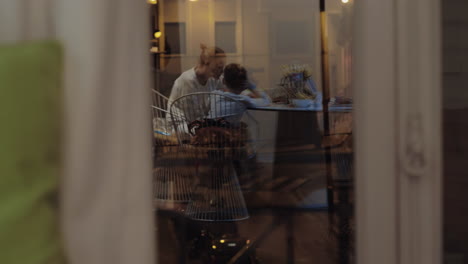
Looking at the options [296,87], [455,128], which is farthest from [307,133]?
[455,128]

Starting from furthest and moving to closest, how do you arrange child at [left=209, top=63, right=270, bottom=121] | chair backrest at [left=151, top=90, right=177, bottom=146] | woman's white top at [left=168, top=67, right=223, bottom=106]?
woman's white top at [left=168, top=67, right=223, bottom=106] < child at [left=209, top=63, right=270, bottom=121] < chair backrest at [left=151, top=90, right=177, bottom=146]

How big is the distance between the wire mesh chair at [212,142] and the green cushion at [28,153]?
1910 millimetres

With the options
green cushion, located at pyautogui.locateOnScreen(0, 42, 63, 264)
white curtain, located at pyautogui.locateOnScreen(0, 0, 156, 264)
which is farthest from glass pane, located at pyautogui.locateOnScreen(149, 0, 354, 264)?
green cushion, located at pyautogui.locateOnScreen(0, 42, 63, 264)

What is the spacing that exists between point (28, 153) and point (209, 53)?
324 cm

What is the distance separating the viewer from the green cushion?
63 cm

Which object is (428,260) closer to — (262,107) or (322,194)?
(322,194)

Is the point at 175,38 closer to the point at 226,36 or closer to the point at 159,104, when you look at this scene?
the point at 226,36

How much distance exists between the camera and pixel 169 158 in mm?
2660

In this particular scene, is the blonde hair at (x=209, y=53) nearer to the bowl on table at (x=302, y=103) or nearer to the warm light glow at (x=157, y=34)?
the warm light glow at (x=157, y=34)

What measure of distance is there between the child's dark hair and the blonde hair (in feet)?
0.52

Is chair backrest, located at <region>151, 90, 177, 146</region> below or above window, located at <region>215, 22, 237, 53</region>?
below

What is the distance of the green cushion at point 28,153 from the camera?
629mm

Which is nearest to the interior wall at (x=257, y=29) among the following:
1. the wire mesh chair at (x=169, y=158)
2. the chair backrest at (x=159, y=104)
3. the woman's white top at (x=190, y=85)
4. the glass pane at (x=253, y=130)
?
the glass pane at (x=253, y=130)

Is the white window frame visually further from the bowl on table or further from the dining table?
the bowl on table
